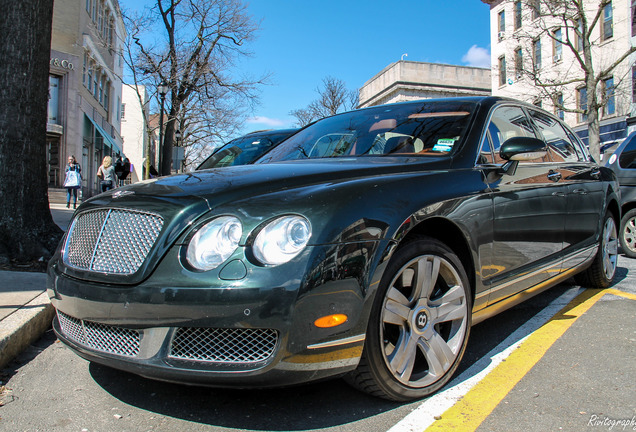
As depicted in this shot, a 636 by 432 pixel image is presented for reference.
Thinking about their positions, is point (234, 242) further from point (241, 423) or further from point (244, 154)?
point (244, 154)

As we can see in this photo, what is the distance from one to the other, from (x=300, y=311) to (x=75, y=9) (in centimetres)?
2640

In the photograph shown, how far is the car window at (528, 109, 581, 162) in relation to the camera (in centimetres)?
401

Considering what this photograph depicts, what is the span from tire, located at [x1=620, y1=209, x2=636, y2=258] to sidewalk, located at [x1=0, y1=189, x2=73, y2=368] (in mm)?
6849

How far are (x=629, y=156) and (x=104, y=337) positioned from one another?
721 cm

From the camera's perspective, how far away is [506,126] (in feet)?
11.5

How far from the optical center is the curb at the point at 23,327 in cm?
285

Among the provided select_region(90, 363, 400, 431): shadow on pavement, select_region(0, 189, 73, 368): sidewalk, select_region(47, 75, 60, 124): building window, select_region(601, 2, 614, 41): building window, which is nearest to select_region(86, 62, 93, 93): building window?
select_region(47, 75, 60, 124): building window

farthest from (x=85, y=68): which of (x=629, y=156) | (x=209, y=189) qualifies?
(x=209, y=189)

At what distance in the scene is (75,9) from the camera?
23.7m

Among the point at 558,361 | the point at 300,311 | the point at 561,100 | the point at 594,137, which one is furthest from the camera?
the point at 561,100

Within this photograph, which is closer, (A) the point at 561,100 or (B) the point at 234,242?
(B) the point at 234,242

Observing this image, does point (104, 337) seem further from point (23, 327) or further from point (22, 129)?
point (22, 129)

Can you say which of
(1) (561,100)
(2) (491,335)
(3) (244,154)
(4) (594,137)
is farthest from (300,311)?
(1) (561,100)

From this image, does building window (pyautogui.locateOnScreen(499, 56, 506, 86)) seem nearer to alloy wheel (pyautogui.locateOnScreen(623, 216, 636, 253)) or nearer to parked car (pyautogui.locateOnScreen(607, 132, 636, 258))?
parked car (pyautogui.locateOnScreen(607, 132, 636, 258))
